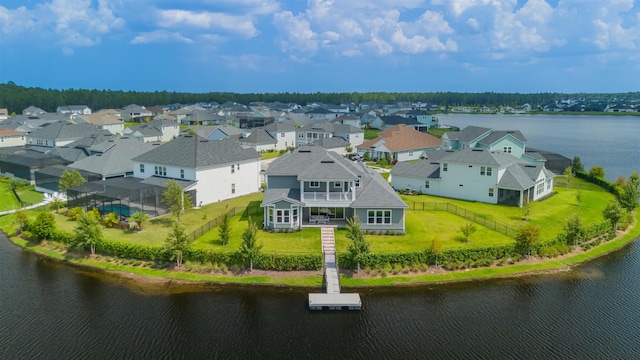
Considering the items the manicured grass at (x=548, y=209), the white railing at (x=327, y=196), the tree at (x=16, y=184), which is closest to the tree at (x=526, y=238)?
the manicured grass at (x=548, y=209)

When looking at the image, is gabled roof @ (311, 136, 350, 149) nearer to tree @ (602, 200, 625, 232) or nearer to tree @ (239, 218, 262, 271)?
tree @ (602, 200, 625, 232)

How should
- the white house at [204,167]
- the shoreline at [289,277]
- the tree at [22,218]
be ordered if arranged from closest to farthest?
the shoreline at [289,277] → the tree at [22,218] → the white house at [204,167]

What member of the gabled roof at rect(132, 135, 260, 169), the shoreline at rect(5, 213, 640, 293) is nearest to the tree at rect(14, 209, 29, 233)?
the shoreline at rect(5, 213, 640, 293)

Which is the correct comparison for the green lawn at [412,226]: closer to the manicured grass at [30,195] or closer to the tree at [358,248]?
the tree at [358,248]

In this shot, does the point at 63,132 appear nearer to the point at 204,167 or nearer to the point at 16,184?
the point at 16,184

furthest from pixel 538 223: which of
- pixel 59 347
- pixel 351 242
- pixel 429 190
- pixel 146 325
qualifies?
pixel 59 347
